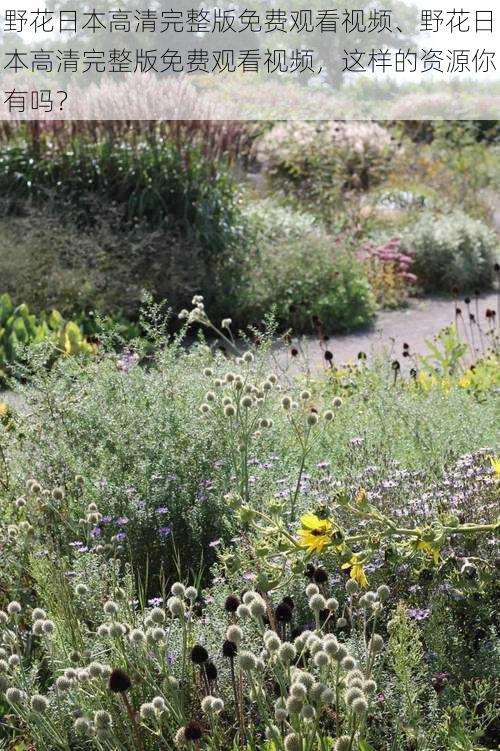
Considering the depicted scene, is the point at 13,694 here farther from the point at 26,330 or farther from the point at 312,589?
the point at 26,330

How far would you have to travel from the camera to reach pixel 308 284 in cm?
960

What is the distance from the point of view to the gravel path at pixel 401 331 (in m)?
8.37

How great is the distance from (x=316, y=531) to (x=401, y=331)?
24.3 feet

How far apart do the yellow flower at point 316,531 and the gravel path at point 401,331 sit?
5380 millimetres

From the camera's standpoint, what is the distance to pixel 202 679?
2.48 meters

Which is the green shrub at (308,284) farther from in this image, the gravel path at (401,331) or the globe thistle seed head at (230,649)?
the globe thistle seed head at (230,649)

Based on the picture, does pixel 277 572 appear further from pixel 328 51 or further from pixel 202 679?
pixel 328 51

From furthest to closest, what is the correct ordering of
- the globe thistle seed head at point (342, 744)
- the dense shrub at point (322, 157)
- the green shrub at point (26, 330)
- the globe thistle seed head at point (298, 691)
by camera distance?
the dense shrub at point (322, 157)
the green shrub at point (26, 330)
the globe thistle seed head at point (342, 744)
the globe thistle seed head at point (298, 691)

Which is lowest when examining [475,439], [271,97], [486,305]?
[486,305]

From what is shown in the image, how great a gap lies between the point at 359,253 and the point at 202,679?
9183 millimetres

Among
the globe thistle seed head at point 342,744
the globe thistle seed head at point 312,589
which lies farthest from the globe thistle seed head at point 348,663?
the globe thistle seed head at point 312,589

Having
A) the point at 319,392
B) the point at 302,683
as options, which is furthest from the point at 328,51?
the point at 302,683

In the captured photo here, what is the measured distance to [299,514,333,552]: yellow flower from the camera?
86.5 inches

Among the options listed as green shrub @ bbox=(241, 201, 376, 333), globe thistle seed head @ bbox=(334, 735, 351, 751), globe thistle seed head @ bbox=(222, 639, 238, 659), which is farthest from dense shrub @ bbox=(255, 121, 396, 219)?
globe thistle seed head @ bbox=(334, 735, 351, 751)
